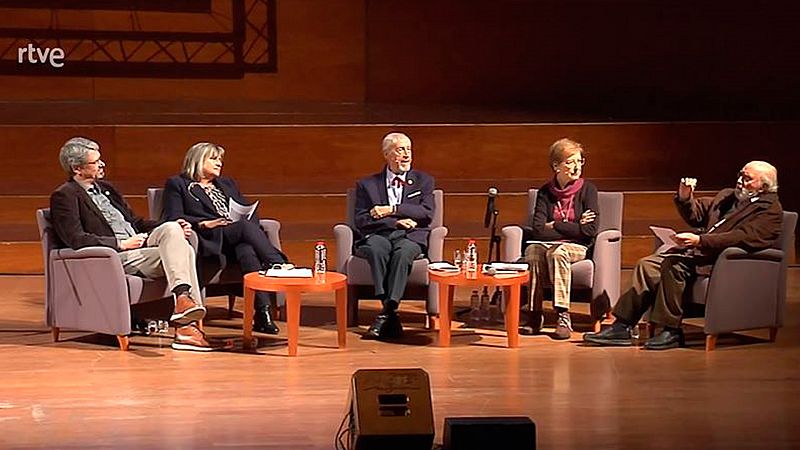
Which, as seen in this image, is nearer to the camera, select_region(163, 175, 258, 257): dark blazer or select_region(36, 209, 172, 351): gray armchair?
select_region(36, 209, 172, 351): gray armchair

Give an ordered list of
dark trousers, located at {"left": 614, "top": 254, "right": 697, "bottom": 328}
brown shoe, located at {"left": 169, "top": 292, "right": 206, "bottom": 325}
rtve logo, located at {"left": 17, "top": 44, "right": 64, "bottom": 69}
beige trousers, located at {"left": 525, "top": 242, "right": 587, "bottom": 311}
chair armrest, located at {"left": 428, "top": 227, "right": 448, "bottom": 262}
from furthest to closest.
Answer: rtve logo, located at {"left": 17, "top": 44, "right": 64, "bottom": 69} → chair armrest, located at {"left": 428, "top": 227, "right": 448, "bottom": 262} → beige trousers, located at {"left": 525, "top": 242, "right": 587, "bottom": 311} → dark trousers, located at {"left": 614, "top": 254, "right": 697, "bottom": 328} → brown shoe, located at {"left": 169, "top": 292, "right": 206, "bottom": 325}

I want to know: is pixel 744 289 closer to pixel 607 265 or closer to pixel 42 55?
pixel 607 265

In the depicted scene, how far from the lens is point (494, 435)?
487cm

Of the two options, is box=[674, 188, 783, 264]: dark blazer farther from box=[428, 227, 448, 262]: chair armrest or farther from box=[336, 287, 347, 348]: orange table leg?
box=[336, 287, 347, 348]: orange table leg

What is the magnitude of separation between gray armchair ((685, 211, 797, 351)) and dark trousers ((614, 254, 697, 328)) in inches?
4.3

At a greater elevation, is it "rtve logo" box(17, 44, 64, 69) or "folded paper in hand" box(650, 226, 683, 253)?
"rtve logo" box(17, 44, 64, 69)

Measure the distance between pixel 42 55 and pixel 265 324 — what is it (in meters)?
4.58

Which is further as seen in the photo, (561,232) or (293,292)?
(561,232)

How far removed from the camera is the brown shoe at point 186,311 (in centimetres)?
733

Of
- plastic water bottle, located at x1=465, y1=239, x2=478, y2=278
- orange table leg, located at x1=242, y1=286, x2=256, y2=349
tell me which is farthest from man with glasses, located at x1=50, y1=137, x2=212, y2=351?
plastic water bottle, located at x1=465, y1=239, x2=478, y2=278

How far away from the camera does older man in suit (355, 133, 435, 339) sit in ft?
25.0

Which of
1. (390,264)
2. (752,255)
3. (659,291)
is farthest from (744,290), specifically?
(390,264)

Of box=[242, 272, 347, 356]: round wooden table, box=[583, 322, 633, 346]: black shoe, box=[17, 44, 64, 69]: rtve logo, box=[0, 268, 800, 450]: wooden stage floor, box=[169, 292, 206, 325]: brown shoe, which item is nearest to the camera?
box=[0, 268, 800, 450]: wooden stage floor

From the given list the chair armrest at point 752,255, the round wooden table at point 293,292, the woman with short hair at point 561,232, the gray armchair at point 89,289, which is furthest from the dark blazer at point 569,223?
the gray armchair at point 89,289
